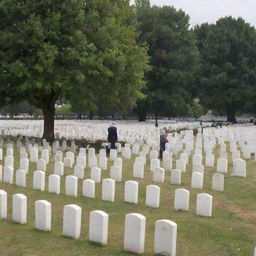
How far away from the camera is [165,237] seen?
642 centimetres

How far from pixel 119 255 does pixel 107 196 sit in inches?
141

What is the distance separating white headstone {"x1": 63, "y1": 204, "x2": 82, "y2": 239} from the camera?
23.2 ft

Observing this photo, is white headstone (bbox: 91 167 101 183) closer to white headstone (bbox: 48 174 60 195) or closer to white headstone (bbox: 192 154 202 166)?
white headstone (bbox: 48 174 60 195)

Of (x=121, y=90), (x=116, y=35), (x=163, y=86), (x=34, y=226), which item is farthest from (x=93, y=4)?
(x=163, y=86)

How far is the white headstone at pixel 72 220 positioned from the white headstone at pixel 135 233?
34.0 inches

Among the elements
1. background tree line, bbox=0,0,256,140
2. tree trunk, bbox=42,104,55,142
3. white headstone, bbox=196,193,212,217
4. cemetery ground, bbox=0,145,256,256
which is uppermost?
background tree line, bbox=0,0,256,140

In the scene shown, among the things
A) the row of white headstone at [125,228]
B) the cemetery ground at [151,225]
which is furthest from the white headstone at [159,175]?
the row of white headstone at [125,228]

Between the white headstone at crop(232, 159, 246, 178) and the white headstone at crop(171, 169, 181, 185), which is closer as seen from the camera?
the white headstone at crop(171, 169, 181, 185)

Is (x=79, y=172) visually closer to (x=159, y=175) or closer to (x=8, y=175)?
(x=8, y=175)

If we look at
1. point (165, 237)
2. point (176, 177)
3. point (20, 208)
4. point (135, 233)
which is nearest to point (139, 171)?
point (176, 177)

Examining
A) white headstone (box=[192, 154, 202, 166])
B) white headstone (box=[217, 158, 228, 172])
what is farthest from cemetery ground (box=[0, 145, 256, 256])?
white headstone (box=[192, 154, 202, 166])

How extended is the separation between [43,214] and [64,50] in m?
14.5

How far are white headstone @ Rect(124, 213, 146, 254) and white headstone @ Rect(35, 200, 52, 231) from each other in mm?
1490

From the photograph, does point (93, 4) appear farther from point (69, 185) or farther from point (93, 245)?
point (93, 245)
